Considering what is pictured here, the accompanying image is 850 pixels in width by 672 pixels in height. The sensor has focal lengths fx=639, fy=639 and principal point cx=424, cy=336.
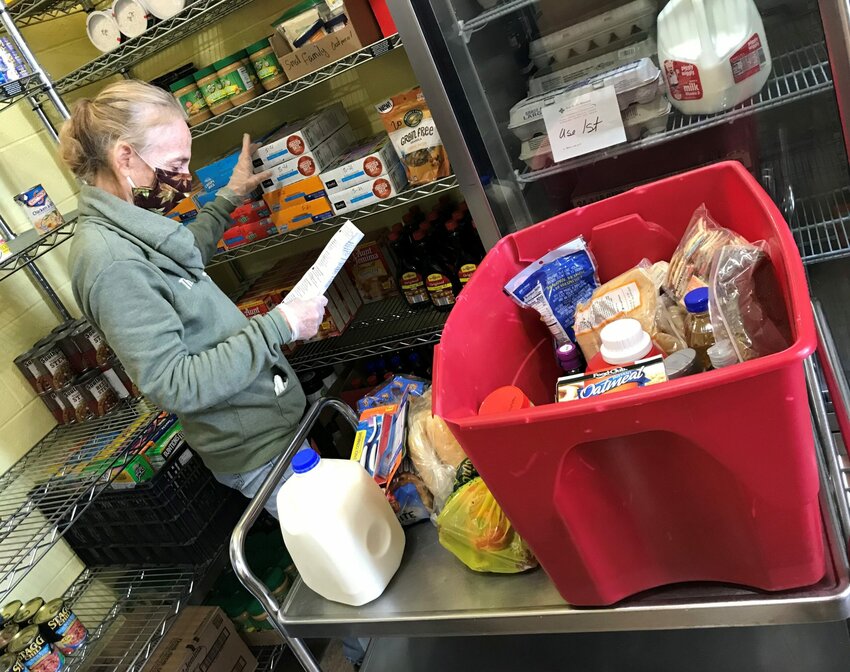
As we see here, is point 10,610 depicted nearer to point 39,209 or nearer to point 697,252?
point 39,209

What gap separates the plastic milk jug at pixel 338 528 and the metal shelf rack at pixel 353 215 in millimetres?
910

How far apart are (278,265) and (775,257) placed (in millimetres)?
2003

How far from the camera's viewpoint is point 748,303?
89cm

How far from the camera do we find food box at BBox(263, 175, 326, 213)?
2000mm

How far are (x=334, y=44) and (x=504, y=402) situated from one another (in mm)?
1294

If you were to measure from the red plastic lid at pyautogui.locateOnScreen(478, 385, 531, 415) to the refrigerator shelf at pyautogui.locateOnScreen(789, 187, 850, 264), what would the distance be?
3.12 feet

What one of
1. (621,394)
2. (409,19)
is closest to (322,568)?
(621,394)

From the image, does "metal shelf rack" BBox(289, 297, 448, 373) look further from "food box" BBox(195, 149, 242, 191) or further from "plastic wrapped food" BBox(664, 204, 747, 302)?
"plastic wrapped food" BBox(664, 204, 747, 302)

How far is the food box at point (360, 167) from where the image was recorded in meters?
1.89

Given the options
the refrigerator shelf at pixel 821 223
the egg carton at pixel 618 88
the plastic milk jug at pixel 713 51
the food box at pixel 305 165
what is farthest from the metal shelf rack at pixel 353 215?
the refrigerator shelf at pixel 821 223

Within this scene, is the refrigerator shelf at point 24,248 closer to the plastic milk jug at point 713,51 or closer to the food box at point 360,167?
the food box at point 360,167

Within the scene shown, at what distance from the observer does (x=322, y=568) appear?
1143 millimetres

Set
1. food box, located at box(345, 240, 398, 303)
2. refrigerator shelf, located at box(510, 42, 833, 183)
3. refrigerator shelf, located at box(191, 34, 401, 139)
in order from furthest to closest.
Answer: food box, located at box(345, 240, 398, 303) < refrigerator shelf, located at box(191, 34, 401, 139) < refrigerator shelf, located at box(510, 42, 833, 183)

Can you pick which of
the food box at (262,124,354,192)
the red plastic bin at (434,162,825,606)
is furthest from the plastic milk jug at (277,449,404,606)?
the food box at (262,124,354,192)
